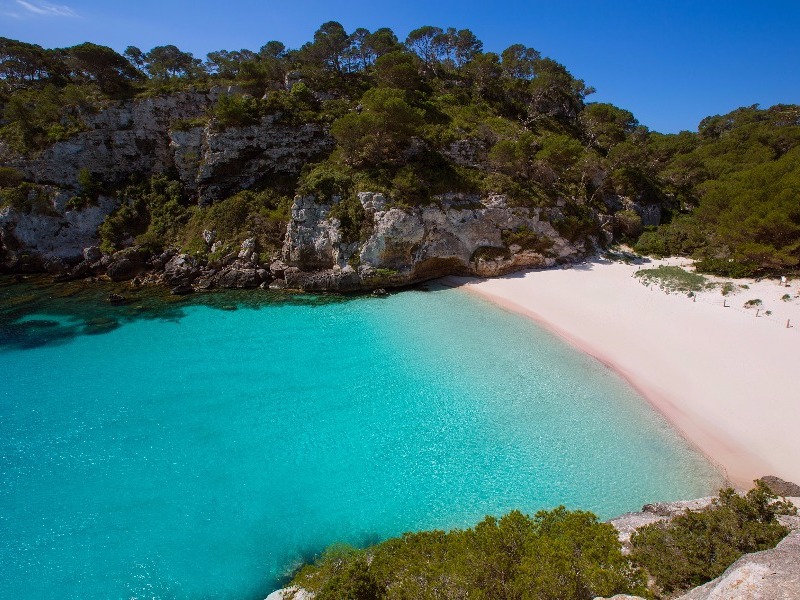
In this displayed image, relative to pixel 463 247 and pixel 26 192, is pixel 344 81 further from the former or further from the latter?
pixel 26 192

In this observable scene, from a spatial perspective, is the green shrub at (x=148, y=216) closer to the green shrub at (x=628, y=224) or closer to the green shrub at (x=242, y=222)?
the green shrub at (x=242, y=222)

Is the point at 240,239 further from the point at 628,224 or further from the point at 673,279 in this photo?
the point at 628,224

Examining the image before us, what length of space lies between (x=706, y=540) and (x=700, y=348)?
54.0ft

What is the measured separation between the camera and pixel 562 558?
692 centimetres

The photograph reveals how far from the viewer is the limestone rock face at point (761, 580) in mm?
4918

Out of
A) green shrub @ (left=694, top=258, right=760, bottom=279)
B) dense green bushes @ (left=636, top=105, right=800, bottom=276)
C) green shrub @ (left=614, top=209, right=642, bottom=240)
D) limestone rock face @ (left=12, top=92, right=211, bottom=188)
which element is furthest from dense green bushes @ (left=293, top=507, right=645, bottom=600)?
limestone rock face @ (left=12, top=92, right=211, bottom=188)

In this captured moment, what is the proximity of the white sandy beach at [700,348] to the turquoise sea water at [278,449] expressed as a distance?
1.58 meters

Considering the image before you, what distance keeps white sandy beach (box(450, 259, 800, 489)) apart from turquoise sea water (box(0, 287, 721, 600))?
158 cm

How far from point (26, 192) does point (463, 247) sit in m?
45.0

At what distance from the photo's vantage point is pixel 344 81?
46.1m

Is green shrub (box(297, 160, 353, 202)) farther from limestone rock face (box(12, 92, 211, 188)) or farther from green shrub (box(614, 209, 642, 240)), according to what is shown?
green shrub (box(614, 209, 642, 240))

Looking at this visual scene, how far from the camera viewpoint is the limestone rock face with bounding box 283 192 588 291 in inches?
1246

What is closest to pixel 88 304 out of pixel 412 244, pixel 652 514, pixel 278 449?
pixel 278 449

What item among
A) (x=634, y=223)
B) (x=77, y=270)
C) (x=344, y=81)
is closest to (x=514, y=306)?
(x=634, y=223)
